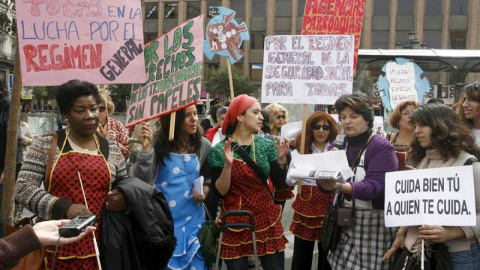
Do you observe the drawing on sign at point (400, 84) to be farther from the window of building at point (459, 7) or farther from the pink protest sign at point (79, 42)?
the window of building at point (459, 7)

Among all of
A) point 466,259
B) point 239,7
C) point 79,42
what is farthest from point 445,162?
point 239,7

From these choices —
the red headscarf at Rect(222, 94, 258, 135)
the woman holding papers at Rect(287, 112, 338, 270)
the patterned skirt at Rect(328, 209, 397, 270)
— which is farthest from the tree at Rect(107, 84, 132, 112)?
the patterned skirt at Rect(328, 209, 397, 270)

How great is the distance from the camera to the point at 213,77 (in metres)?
44.9

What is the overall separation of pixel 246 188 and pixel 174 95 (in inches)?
38.0

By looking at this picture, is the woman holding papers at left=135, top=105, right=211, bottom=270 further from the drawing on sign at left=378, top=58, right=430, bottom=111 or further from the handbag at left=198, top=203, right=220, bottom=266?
the drawing on sign at left=378, top=58, right=430, bottom=111

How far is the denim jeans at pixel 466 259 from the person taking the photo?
311cm

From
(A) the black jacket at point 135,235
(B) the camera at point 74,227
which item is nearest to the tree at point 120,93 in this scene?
(A) the black jacket at point 135,235

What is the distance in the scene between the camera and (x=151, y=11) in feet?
182

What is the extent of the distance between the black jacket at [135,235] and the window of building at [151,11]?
5405 cm

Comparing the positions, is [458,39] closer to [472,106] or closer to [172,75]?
[472,106]

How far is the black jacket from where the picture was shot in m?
3.12

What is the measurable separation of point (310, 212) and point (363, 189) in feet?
4.83

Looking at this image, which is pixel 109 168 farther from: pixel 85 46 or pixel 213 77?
pixel 213 77

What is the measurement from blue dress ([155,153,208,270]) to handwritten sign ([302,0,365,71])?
303 cm
